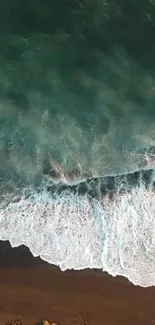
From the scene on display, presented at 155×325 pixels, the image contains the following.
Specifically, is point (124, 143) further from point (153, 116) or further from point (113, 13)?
point (113, 13)

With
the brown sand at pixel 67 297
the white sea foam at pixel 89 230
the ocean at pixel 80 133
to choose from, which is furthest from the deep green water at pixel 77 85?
the brown sand at pixel 67 297

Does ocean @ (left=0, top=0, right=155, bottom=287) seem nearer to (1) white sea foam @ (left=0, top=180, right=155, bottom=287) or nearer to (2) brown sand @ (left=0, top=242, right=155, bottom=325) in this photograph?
(1) white sea foam @ (left=0, top=180, right=155, bottom=287)

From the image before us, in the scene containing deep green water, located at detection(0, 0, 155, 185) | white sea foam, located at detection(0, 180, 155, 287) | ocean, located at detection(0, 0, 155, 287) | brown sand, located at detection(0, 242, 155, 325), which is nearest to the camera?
brown sand, located at detection(0, 242, 155, 325)

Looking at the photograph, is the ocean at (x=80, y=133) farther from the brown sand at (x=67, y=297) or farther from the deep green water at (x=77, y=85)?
the brown sand at (x=67, y=297)

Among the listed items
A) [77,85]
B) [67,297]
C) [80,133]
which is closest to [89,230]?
[67,297]

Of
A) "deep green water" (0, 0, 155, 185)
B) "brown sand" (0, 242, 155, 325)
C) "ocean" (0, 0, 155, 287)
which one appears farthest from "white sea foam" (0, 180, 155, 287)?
"deep green water" (0, 0, 155, 185)

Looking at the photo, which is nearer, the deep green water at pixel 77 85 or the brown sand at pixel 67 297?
the brown sand at pixel 67 297

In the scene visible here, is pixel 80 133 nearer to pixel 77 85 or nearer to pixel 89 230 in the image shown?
pixel 77 85
